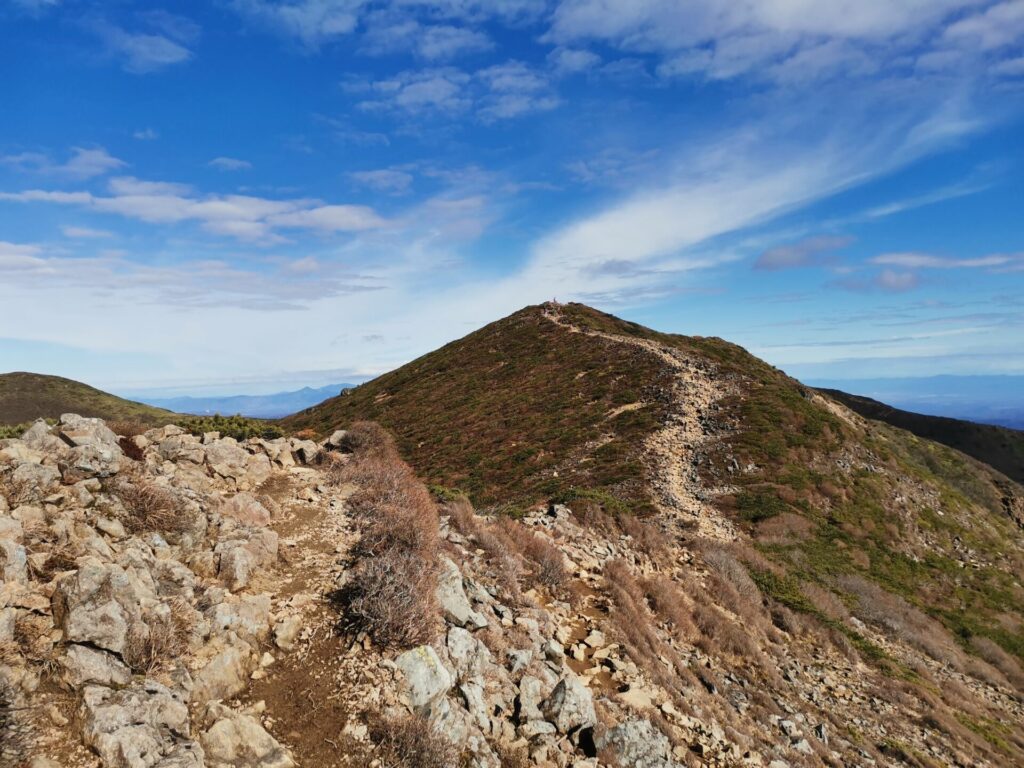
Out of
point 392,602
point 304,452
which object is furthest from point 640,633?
point 304,452

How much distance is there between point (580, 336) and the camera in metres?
68.5

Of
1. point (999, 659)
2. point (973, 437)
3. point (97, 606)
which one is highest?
point (97, 606)

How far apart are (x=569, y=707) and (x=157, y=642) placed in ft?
23.4

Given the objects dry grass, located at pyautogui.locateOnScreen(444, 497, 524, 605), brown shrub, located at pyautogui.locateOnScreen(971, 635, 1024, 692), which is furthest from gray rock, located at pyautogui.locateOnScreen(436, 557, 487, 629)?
brown shrub, located at pyautogui.locateOnScreen(971, 635, 1024, 692)

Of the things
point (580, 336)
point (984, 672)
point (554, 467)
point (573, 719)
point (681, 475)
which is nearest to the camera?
point (573, 719)

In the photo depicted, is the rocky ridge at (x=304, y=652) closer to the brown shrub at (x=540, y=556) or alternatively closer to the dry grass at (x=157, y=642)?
the dry grass at (x=157, y=642)

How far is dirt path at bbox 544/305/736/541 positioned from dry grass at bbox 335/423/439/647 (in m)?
18.4

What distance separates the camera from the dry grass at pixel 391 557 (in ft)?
30.7

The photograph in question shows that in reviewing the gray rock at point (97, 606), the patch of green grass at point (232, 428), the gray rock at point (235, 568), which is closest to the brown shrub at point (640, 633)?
the gray rock at point (235, 568)

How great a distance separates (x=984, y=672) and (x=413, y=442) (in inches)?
1622

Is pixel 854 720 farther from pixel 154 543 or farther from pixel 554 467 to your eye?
pixel 554 467

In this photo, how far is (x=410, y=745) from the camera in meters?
7.65

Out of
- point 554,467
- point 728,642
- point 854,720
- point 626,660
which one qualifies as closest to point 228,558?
point 626,660

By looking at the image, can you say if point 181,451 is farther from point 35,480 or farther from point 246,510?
point 35,480
